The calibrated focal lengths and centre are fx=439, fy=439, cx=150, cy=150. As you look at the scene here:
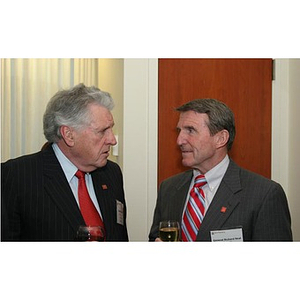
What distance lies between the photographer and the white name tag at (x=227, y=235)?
5.73 feet

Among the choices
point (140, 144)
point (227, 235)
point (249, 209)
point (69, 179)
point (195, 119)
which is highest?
point (195, 119)

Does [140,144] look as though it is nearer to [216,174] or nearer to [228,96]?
[228,96]

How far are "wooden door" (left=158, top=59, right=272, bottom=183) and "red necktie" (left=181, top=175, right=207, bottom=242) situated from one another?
63 centimetres

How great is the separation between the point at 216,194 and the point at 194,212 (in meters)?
0.13

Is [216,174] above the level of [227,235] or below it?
above

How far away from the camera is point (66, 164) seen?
1.78 m

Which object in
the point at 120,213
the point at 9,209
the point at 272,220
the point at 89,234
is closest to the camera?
the point at 89,234

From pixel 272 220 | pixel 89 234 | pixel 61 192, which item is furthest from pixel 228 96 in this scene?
pixel 89 234

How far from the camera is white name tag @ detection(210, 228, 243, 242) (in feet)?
5.73

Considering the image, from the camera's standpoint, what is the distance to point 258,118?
102 inches

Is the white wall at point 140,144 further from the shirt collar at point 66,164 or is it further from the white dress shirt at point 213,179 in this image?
the shirt collar at point 66,164

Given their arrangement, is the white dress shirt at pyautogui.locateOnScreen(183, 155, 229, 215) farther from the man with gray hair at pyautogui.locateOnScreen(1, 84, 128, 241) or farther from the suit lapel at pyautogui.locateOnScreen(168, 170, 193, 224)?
the man with gray hair at pyautogui.locateOnScreen(1, 84, 128, 241)

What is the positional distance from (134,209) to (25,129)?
79cm
